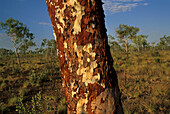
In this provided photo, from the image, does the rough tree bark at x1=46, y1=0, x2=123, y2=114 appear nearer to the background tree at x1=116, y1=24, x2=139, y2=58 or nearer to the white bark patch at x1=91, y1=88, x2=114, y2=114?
the white bark patch at x1=91, y1=88, x2=114, y2=114

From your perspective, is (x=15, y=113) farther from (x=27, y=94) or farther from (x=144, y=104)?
(x=144, y=104)

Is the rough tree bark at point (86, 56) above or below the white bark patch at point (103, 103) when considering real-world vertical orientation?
above

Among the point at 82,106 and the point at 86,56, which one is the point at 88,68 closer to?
the point at 86,56

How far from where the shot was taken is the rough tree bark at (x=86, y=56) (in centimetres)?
89

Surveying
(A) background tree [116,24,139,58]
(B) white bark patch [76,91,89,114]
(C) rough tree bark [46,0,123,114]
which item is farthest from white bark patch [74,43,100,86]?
(A) background tree [116,24,139,58]

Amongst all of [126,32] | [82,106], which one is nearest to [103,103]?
[82,106]

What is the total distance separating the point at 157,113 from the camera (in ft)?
11.3

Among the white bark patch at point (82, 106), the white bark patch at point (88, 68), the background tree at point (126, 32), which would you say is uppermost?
the background tree at point (126, 32)

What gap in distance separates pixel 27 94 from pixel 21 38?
50.4ft

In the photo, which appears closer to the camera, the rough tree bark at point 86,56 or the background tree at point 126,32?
the rough tree bark at point 86,56

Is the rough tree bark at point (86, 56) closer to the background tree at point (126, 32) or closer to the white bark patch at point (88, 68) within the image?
the white bark patch at point (88, 68)

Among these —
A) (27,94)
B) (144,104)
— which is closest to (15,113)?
(27,94)

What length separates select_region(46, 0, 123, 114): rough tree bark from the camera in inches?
35.0

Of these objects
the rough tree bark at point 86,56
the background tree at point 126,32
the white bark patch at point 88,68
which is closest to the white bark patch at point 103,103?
the rough tree bark at point 86,56
